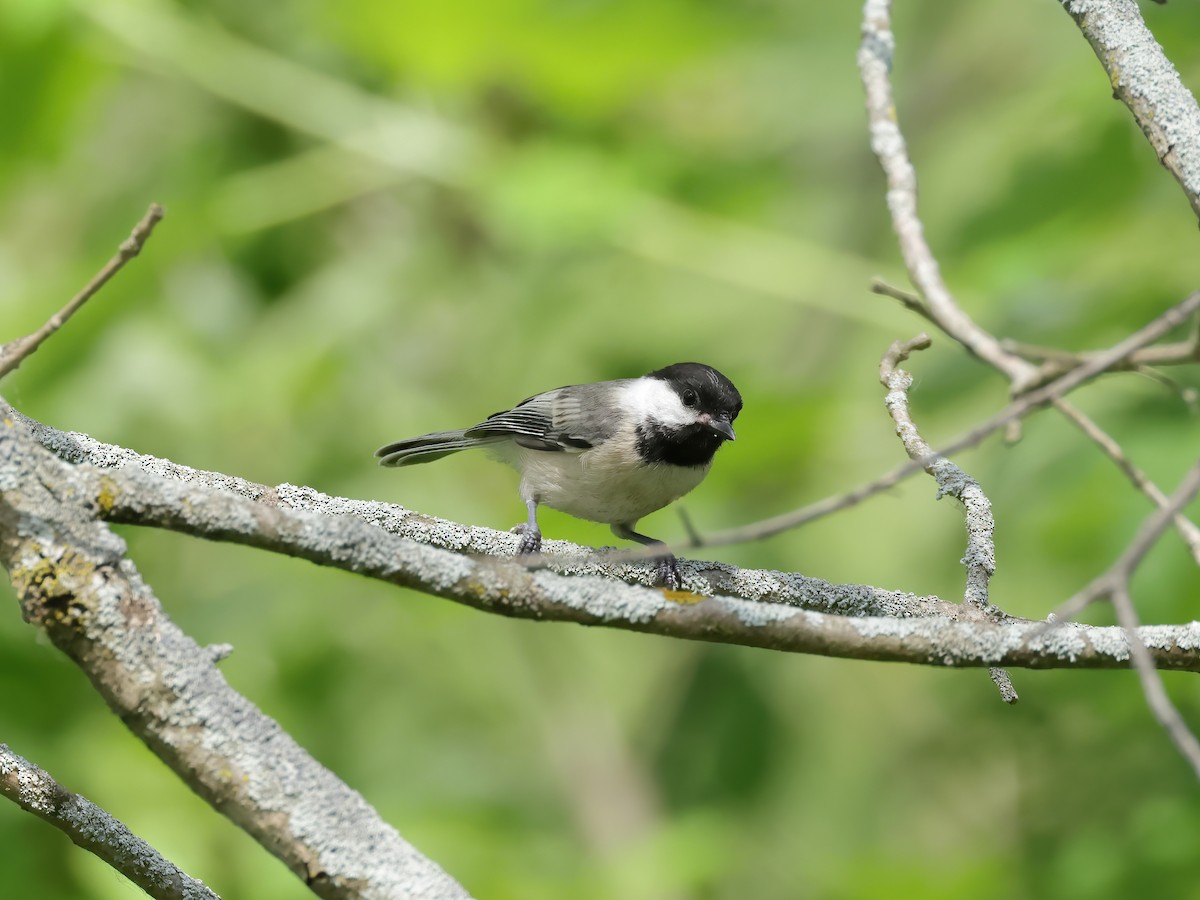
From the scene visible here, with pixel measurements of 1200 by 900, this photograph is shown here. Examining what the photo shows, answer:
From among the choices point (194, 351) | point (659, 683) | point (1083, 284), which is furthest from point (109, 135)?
point (1083, 284)

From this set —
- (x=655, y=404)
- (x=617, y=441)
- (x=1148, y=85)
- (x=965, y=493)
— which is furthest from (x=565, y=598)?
(x=655, y=404)

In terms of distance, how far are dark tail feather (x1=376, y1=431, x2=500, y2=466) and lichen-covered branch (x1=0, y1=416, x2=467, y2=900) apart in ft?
11.3

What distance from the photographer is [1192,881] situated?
412cm

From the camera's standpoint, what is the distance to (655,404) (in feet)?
16.5

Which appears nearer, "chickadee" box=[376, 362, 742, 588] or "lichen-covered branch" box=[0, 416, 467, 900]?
"lichen-covered branch" box=[0, 416, 467, 900]

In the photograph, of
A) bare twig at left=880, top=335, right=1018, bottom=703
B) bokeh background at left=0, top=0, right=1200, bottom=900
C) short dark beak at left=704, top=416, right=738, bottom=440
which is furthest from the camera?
short dark beak at left=704, top=416, right=738, bottom=440

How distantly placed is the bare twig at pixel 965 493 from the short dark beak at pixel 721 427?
1616 mm

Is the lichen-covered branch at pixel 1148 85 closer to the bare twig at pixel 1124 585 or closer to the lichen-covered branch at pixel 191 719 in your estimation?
the bare twig at pixel 1124 585

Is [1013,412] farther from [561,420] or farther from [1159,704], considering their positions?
[561,420]

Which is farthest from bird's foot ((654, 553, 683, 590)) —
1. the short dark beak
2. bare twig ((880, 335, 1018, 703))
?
the short dark beak

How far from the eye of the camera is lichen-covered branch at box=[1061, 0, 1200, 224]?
2.51 metres

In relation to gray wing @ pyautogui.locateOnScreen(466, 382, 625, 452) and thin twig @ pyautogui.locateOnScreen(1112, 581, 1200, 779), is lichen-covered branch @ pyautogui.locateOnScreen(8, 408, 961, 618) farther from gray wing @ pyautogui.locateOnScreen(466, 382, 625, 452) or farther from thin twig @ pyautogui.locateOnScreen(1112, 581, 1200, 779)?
gray wing @ pyautogui.locateOnScreen(466, 382, 625, 452)

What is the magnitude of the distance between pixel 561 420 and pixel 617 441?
1.25 ft

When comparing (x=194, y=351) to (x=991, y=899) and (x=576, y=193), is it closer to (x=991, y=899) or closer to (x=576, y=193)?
(x=576, y=193)
